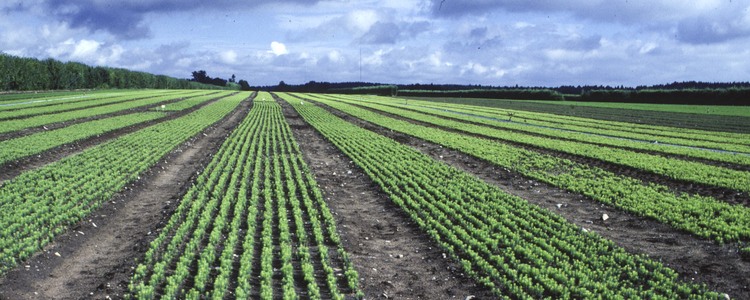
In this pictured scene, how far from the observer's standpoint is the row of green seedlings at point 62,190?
9758 millimetres

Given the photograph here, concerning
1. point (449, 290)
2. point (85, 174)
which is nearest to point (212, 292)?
point (449, 290)

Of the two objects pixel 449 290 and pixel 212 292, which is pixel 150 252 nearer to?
pixel 212 292

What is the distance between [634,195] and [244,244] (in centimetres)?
1040

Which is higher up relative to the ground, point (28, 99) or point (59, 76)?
point (59, 76)

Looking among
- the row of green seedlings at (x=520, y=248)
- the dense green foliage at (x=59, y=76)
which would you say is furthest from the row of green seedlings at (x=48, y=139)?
the dense green foliage at (x=59, y=76)

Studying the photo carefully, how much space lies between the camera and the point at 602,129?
35.2m

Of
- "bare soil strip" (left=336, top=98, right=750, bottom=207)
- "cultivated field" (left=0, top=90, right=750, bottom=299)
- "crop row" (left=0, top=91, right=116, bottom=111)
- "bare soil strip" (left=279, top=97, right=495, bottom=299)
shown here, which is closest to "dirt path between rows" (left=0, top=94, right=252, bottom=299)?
"cultivated field" (left=0, top=90, right=750, bottom=299)

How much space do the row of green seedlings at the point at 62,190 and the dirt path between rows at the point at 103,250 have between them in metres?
0.28

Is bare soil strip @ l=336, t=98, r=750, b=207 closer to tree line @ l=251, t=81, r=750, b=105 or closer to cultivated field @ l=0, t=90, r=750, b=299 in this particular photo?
cultivated field @ l=0, t=90, r=750, b=299

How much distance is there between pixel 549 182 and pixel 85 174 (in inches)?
547

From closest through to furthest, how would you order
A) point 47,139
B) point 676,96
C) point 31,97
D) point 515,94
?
1. point 47,139
2. point 31,97
3. point 676,96
4. point 515,94

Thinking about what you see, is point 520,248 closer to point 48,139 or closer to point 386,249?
point 386,249

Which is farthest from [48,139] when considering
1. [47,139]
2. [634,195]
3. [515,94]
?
[515,94]

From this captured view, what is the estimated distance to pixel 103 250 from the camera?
32.0 feet
